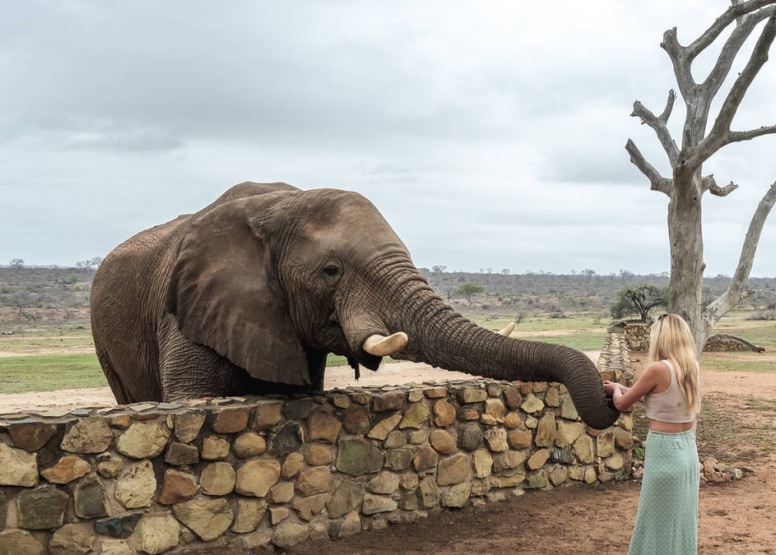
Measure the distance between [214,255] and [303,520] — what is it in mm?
2056

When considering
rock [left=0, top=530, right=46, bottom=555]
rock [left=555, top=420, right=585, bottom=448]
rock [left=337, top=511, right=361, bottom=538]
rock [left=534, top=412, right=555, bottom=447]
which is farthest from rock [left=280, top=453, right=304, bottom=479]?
rock [left=555, top=420, right=585, bottom=448]

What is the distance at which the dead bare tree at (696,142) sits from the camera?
9.86 meters

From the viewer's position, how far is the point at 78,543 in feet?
15.8

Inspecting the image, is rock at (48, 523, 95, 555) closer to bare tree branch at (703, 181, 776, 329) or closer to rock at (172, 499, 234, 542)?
rock at (172, 499, 234, 542)

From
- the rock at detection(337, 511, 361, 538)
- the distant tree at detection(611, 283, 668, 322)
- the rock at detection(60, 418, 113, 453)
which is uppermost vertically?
the distant tree at detection(611, 283, 668, 322)

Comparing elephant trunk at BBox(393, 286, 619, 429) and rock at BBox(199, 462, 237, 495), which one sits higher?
elephant trunk at BBox(393, 286, 619, 429)

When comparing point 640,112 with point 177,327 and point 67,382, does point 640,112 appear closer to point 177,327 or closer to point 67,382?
point 177,327

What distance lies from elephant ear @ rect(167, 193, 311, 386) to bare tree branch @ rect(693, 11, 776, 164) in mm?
6166

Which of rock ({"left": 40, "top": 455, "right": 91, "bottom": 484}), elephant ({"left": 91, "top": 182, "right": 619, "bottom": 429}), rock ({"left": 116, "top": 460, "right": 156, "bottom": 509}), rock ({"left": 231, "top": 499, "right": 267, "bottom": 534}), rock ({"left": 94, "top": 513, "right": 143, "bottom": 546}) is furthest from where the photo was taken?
rock ({"left": 231, "top": 499, "right": 267, "bottom": 534})

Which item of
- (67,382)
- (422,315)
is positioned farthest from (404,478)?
(67,382)

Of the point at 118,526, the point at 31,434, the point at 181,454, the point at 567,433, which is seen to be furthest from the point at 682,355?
the point at 31,434

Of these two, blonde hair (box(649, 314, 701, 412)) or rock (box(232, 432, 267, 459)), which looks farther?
rock (box(232, 432, 267, 459))

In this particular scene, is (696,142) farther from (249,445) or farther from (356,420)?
(249,445)

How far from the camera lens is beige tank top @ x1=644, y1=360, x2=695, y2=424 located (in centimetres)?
478
